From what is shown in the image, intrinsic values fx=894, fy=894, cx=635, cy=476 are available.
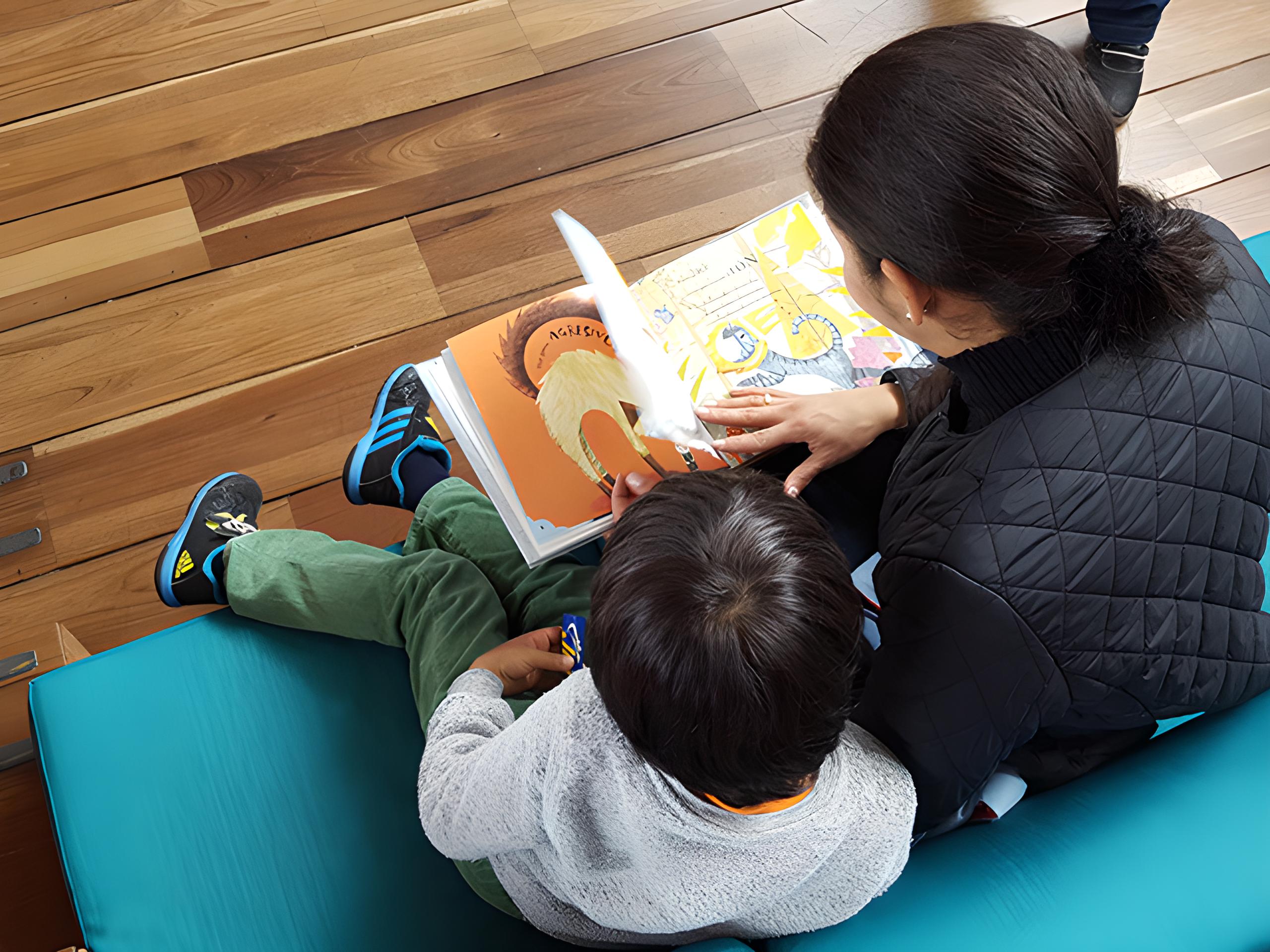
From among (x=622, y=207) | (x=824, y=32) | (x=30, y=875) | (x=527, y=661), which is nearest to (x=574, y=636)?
(x=527, y=661)

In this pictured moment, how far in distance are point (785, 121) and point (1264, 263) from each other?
757mm

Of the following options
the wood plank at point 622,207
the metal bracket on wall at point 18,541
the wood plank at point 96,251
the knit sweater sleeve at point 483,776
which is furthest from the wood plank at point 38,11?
the knit sweater sleeve at point 483,776

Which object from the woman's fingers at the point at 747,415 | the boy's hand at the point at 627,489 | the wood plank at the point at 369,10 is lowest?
the boy's hand at the point at 627,489

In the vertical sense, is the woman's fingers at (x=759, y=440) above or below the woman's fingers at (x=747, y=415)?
below

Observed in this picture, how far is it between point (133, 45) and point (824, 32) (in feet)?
3.91

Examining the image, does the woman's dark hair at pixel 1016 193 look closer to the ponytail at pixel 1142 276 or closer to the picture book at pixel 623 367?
the ponytail at pixel 1142 276

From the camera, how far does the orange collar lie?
1.76 feet

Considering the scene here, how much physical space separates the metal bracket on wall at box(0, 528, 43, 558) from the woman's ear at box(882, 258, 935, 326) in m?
1.21

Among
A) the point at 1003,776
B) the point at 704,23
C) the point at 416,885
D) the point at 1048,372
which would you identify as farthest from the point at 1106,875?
the point at 704,23

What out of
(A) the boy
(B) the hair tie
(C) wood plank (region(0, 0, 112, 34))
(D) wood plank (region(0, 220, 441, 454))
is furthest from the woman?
(C) wood plank (region(0, 0, 112, 34))

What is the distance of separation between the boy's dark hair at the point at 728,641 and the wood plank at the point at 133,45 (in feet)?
4.68

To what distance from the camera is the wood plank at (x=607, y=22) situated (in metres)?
1.54

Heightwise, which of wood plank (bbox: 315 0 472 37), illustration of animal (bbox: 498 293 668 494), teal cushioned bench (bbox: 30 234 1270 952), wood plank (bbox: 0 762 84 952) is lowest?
wood plank (bbox: 0 762 84 952)

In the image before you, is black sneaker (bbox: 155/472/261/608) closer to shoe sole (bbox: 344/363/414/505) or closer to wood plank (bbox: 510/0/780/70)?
shoe sole (bbox: 344/363/414/505)
